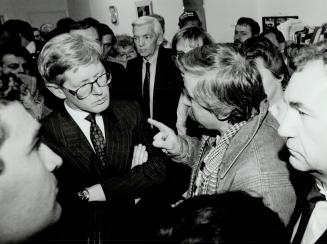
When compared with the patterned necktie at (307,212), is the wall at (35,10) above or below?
above

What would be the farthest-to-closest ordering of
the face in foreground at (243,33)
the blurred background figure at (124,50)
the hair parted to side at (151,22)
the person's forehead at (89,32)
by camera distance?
the blurred background figure at (124,50) < the face in foreground at (243,33) < the hair parted to side at (151,22) < the person's forehead at (89,32)

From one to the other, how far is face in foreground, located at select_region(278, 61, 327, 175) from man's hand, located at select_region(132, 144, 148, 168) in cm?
105

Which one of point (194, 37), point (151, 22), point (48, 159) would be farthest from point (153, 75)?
point (48, 159)

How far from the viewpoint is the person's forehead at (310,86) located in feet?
3.56

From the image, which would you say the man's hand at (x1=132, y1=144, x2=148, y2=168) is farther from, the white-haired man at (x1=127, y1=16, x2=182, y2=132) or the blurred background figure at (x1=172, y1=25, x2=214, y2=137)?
the white-haired man at (x1=127, y1=16, x2=182, y2=132)

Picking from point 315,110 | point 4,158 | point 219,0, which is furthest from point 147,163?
point 219,0

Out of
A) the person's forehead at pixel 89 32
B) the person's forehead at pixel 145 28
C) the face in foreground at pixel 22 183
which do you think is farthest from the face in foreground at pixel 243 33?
the face in foreground at pixel 22 183

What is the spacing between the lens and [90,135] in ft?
6.69

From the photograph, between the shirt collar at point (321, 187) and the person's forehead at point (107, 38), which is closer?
the shirt collar at point (321, 187)

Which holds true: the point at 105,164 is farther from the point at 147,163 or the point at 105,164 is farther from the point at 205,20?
the point at 205,20

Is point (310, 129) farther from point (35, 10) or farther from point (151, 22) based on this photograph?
point (35, 10)

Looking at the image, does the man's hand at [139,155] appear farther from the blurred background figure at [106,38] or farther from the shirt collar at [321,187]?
the blurred background figure at [106,38]

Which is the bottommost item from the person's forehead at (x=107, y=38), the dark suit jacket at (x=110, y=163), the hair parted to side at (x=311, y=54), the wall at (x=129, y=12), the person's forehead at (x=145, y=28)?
the dark suit jacket at (x=110, y=163)

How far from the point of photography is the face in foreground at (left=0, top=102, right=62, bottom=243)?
1.10 metres
